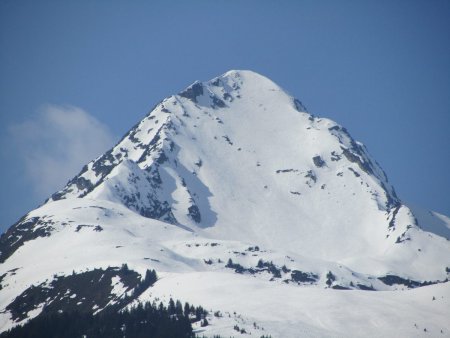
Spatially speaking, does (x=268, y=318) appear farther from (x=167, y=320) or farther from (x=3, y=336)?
(x=3, y=336)

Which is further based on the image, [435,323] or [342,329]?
[435,323]

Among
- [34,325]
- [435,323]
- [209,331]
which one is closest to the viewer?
[209,331]

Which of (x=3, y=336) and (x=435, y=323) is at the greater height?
(x=435, y=323)

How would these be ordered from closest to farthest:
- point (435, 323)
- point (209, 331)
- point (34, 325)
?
point (209, 331), point (34, 325), point (435, 323)

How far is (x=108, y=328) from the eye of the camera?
170 metres

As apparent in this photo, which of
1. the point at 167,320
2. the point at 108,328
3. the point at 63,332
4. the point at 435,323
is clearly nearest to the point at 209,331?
the point at 167,320

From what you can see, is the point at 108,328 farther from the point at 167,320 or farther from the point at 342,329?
the point at 342,329

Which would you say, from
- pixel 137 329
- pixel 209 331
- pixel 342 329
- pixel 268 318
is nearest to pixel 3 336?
pixel 137 329

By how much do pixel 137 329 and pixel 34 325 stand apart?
2899cm

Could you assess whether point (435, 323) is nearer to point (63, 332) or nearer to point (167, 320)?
point (167, 320)

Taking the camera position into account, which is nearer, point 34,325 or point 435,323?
point 34,325

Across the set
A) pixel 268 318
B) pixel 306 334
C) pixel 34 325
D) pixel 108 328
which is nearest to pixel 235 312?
pixel 268 318

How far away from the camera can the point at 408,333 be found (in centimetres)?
18700

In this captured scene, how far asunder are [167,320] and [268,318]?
98.7 ft
